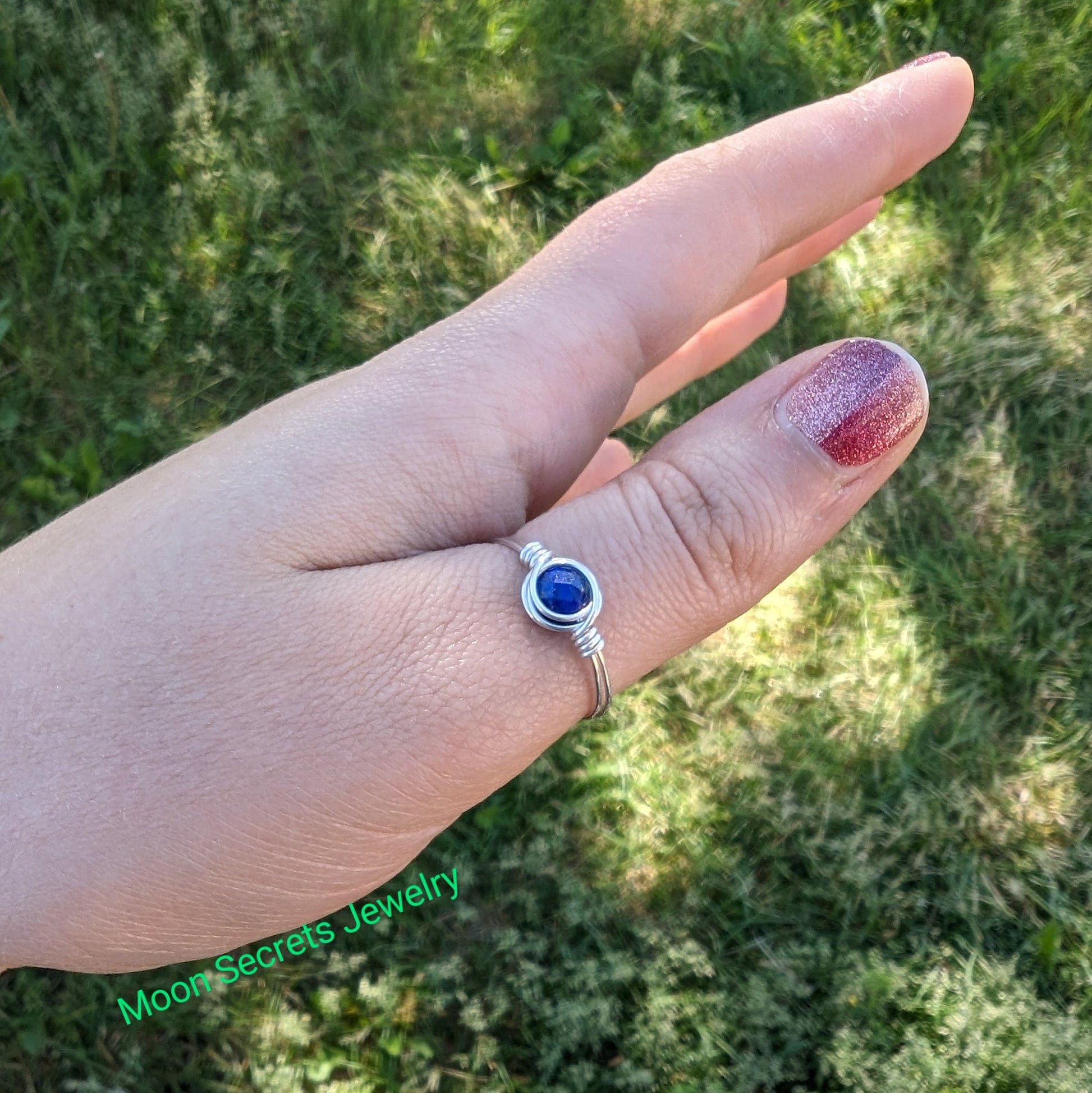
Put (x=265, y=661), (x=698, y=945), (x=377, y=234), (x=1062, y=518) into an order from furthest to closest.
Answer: (x=377, y=234) < (x=1062, y=518) < (x=698, y=945) < (x=265, y=661)

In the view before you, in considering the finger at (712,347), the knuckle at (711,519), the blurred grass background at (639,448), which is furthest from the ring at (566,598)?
the blurred grass background at (639,448)

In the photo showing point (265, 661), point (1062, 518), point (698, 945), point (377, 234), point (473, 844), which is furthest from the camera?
point (377, 234)

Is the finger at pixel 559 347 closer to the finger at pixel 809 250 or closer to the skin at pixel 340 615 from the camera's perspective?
the skin at pixel 340 615

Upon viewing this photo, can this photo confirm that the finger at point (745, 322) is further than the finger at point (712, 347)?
No

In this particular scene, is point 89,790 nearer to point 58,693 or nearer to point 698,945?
point 58,693

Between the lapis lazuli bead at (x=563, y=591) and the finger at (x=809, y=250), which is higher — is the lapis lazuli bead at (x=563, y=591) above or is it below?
above

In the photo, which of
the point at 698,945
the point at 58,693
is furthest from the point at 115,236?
the point at 698,945

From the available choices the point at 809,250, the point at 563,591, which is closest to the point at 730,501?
the point at 563,591
